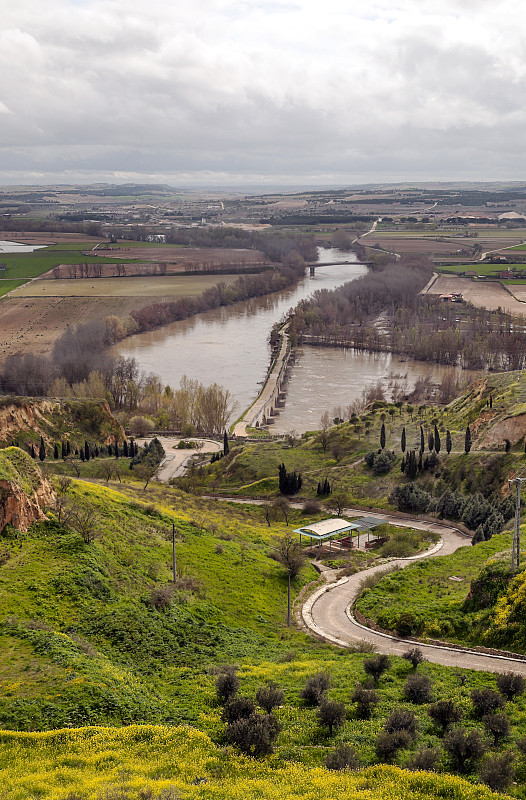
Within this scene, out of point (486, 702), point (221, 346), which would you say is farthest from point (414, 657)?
point (221, 346)

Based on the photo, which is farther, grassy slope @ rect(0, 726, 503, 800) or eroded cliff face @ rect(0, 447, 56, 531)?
eroded cliff face @ rect(0, 447, 56, 531)

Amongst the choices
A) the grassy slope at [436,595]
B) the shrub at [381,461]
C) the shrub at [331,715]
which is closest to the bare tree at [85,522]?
the grassy slope at [436,595]

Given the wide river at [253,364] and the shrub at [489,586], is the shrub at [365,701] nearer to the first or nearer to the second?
the shrub at [489,586]

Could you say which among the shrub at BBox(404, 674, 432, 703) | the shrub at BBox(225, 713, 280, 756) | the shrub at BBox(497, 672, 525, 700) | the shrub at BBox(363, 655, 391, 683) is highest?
the shrub at BBox(225, 713, 280, 756)

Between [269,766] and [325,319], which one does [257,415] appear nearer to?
[325,319]

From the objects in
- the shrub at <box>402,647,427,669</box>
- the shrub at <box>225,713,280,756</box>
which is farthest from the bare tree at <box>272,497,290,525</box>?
the shrub at <box>225,713,280,756</box>

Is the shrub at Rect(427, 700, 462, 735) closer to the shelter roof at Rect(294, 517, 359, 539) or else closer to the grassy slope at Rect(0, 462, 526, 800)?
the grassy slope at Rect(0, 462, 526, 800)
